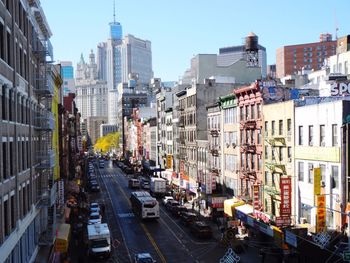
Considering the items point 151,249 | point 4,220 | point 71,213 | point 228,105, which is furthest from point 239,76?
point 4,220

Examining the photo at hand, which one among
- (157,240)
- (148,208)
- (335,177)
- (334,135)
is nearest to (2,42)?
(334,135)

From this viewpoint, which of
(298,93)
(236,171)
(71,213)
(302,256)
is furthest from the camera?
(71,213)

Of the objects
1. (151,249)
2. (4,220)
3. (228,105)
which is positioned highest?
(228,105)

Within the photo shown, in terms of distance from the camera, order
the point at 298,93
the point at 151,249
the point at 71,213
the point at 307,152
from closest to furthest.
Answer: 1. the point at 307,152
2. the point at 151,249
3. the point at 298,93
4. the point at 71,213

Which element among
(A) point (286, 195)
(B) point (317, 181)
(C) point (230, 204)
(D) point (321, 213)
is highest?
(B) point (317, 181)

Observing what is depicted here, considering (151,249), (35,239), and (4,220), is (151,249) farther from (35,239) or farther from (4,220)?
(4,220)

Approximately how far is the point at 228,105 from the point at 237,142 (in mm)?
5679

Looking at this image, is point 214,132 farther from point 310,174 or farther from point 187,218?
point 310,174

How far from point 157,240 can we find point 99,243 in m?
9.20

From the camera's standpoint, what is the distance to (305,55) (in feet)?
594

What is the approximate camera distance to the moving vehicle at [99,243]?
4656 centimetres

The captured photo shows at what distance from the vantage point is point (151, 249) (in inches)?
2004

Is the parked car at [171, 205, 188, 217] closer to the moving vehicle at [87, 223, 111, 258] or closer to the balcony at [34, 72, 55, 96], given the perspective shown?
the moving vehicle at [87, 223, 111, 258]

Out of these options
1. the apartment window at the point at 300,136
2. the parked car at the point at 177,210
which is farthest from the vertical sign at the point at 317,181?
the parked car at the point at 177,210
